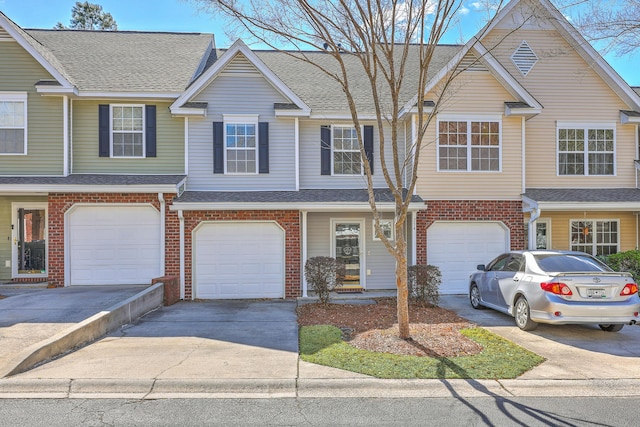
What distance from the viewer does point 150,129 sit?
12.6m

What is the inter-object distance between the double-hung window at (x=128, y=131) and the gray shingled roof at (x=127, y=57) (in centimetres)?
63

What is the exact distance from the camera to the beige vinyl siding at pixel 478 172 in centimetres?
1262

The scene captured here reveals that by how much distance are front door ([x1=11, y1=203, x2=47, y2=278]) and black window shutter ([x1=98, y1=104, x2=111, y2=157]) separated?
96.9 inches

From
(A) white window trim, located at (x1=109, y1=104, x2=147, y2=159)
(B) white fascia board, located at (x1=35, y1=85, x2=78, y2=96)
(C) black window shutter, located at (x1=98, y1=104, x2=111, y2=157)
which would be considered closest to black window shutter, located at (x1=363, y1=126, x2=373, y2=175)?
(A) white window trim, located at (x1=109, y1=104, x2=147, y2=159)

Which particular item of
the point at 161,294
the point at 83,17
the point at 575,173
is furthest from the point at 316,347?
the point at 83,17

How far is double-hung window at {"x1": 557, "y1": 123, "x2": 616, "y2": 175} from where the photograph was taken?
13711 mm

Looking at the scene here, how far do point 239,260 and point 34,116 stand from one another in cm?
713

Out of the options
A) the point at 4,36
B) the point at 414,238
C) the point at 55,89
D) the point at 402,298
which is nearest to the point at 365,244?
the point at 414,238

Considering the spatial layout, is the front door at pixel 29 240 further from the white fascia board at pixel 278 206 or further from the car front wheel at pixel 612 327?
the car front wheel at pixel 612 327

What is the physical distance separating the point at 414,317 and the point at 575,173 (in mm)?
8311

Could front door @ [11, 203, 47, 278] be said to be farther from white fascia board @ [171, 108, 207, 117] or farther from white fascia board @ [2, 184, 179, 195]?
white fascia board @ [171, 108, 207, 117]

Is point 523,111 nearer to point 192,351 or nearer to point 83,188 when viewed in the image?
point 192,351

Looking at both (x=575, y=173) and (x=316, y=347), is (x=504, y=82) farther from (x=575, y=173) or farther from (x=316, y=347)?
(x=316, y=347)

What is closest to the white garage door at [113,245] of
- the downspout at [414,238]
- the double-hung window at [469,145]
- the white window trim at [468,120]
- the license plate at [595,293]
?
the downspout at [414,238]
